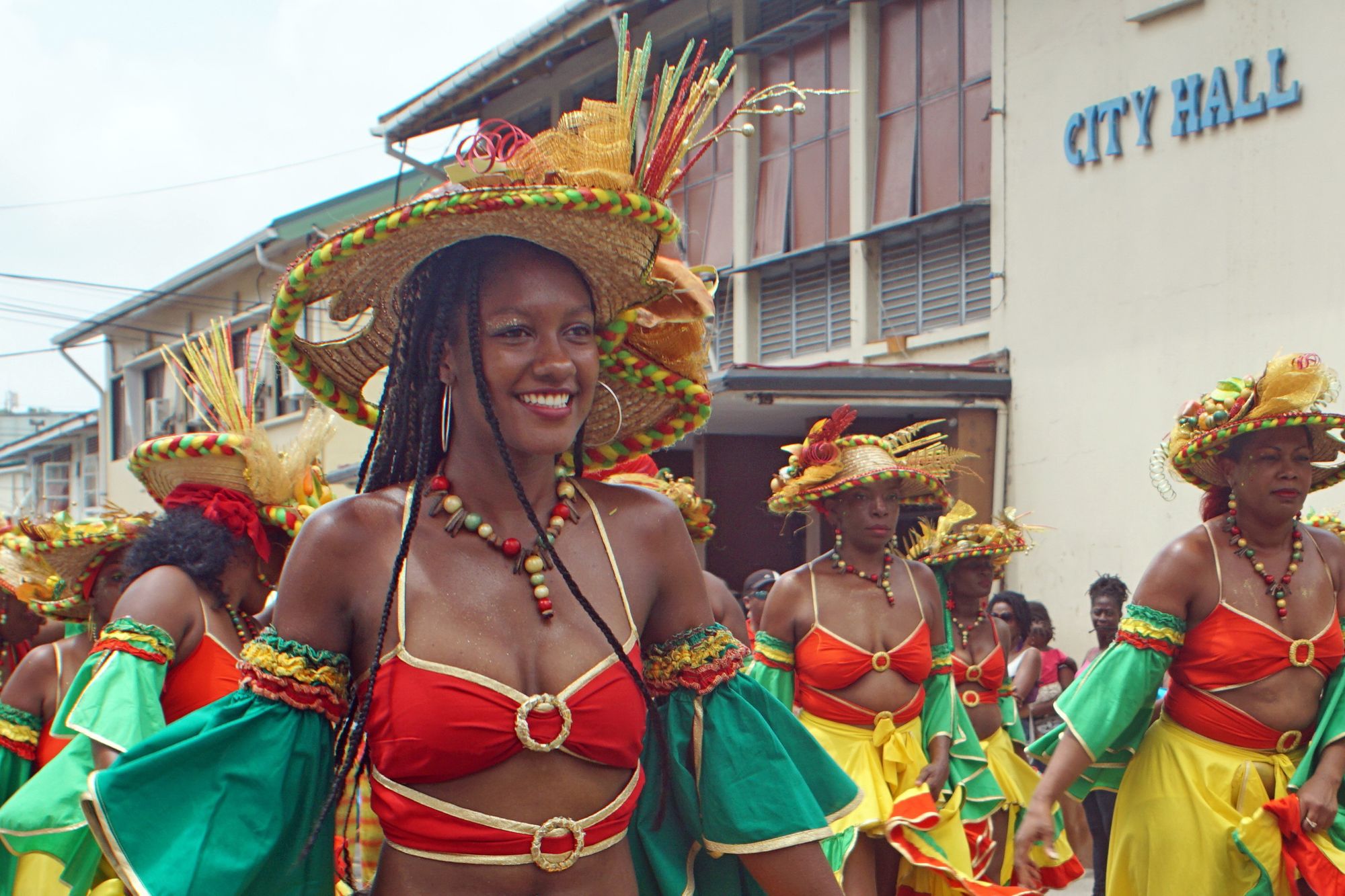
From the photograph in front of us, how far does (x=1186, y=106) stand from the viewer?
11344 millimetres

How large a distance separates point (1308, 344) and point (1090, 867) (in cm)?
394

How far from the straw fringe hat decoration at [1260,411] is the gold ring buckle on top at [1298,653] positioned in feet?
2.38

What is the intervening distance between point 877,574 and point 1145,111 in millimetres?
6033

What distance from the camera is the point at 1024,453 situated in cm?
1273

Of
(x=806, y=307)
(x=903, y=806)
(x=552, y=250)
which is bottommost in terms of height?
(x=903, y=806)

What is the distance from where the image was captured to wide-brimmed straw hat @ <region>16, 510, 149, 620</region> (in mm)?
5785

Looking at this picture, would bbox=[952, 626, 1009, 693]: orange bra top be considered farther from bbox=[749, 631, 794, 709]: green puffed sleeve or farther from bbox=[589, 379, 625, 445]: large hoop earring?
bbox=[589, 379, 625, 445]: large hoop earring

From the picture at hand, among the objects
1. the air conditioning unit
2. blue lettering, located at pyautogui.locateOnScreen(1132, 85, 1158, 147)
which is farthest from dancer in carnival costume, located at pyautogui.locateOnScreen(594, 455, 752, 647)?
the air conditioning unit

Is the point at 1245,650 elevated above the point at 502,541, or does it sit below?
below

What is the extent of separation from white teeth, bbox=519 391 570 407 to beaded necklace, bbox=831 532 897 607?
180 inches

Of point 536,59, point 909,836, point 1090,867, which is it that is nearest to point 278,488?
point 909,836

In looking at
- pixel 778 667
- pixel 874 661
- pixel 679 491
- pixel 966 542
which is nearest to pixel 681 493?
pixel 679 491

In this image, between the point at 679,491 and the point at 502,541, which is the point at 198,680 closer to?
the point at 502,541

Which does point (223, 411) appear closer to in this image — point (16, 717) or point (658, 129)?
point (16, 717)
